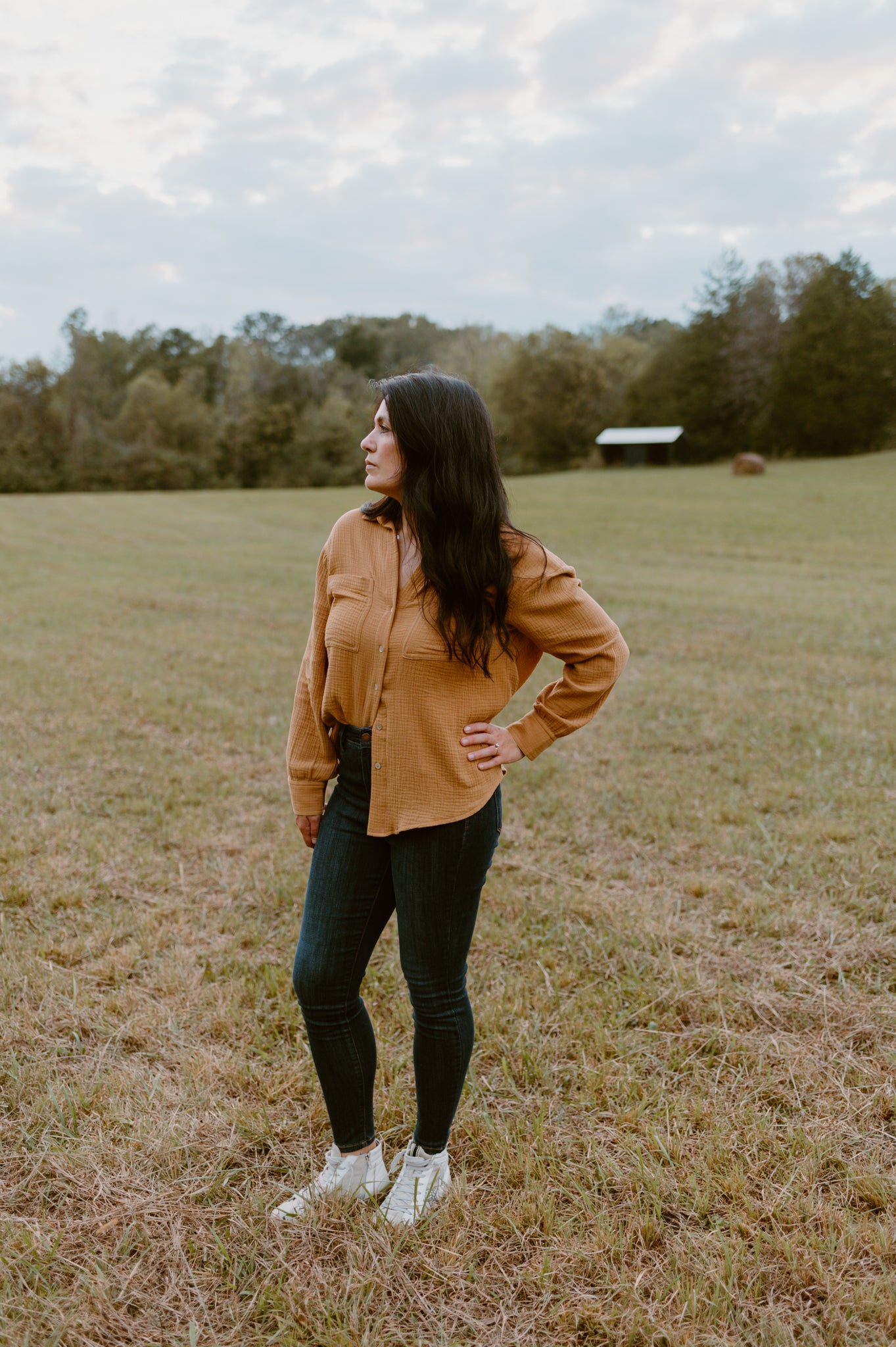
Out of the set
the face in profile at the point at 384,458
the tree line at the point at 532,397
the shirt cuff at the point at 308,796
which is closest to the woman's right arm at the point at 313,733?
the shirt cuff at the point at 308,796

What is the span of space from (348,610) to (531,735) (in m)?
0.56

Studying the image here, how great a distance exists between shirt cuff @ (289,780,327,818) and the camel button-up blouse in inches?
1.3

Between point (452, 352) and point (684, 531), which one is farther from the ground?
point (452, 352)

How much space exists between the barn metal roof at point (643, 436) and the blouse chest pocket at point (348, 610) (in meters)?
45.1

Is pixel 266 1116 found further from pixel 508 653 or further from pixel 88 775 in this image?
pixel 88 775

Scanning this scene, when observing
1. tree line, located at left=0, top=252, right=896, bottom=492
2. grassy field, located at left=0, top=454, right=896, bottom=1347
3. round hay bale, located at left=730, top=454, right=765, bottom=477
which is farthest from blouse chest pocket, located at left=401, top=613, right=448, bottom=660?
tree line, located at left=0, top=252, right=896, bottom=492

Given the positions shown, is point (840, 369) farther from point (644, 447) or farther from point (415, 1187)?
point (415, 1187)

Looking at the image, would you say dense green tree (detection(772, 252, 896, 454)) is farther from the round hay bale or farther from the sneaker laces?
the sneaker laces

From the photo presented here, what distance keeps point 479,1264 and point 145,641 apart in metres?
7.89

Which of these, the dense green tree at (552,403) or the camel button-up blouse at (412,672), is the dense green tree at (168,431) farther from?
the camel button-up blouse at (412,672)

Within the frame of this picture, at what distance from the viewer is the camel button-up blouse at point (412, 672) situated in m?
2.00

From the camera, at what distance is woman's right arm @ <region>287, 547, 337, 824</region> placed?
217cm

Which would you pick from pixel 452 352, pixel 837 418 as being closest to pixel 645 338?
pixel 452 352

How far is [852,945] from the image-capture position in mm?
3439
